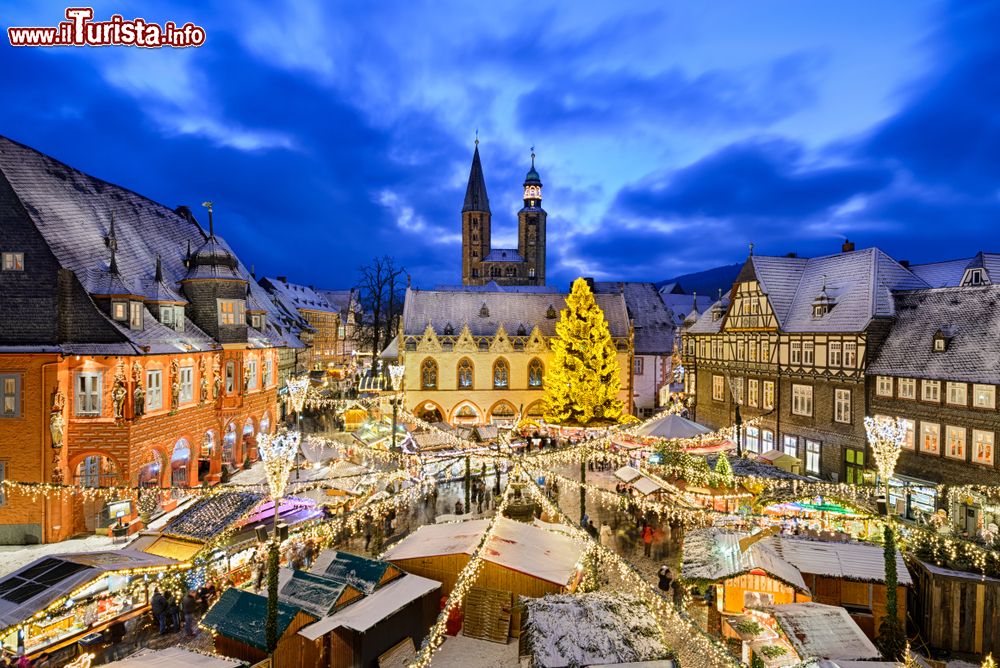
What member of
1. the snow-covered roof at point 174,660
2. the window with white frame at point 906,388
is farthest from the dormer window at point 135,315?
the window with white frame at point 906,388

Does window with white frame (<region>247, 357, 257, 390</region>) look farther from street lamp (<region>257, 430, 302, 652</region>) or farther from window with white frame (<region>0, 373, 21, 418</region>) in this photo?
street lamp (<region>257, 430, 302, 652</region>)

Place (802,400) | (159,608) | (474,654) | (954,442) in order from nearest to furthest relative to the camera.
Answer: (474,654), (159,608), (954,442), (802,400)

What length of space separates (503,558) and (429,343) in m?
27.8

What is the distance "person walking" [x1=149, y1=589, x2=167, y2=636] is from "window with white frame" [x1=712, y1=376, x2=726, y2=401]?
3078cm

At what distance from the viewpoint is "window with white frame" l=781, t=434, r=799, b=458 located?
2958cm

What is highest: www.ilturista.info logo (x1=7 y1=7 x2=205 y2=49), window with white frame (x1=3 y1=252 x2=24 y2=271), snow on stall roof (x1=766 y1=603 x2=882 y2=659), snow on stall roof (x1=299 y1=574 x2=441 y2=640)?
www.ilturista.info logo (x1=7 y1=7 x2=205 y2=49)

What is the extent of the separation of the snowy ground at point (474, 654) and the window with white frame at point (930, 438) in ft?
63.0

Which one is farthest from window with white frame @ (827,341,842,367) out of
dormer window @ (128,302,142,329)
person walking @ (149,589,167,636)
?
dormer window @ (128,302,142,329)

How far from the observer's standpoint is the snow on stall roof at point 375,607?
1230cm

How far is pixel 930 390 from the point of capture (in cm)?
2317

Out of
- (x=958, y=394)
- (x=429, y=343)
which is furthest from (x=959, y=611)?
(x=429, y=343)

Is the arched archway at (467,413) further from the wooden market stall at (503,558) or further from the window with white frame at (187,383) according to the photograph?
the wooden market stall at (503,558)

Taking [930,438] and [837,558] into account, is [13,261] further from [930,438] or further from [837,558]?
[930,438]

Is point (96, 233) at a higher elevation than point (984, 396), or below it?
higher
